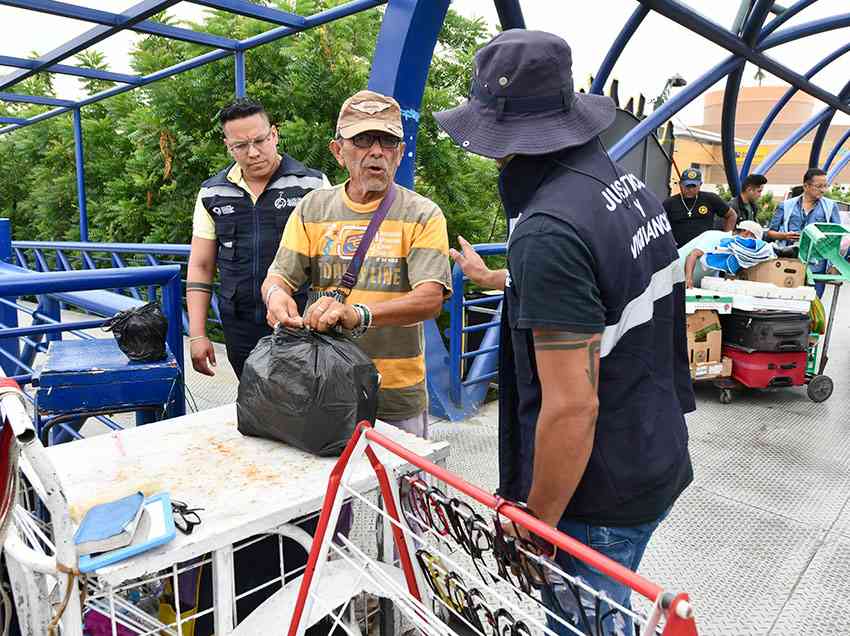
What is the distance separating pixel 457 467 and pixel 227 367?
2.76m

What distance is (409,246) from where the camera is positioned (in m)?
2.09

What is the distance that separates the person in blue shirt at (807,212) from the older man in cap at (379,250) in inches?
199

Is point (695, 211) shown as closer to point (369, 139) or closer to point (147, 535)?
point (369, 139)

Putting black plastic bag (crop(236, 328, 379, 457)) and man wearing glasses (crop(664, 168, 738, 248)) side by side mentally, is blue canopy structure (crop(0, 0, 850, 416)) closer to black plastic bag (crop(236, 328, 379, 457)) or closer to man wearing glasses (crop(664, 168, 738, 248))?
man wearing glasses (crop(664, 168, 738, 248))

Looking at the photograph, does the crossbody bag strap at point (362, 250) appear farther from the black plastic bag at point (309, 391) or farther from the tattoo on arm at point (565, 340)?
the tattoo on arm at point (565, 340)

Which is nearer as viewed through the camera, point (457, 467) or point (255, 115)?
point (255, 115)

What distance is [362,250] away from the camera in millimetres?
2066

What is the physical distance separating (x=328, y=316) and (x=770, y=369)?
399 cm

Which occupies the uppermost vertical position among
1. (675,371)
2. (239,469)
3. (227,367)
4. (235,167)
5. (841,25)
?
(841,25)

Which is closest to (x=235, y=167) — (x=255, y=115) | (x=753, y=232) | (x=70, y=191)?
(x=255, y=115)

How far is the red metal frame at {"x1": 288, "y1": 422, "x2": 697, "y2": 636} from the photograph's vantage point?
2.46 feet

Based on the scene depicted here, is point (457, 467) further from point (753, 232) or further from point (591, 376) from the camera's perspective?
point (753, 232)

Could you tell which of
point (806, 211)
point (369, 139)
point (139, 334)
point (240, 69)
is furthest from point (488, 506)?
point (806, 211)

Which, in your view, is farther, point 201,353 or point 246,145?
point 201,353
